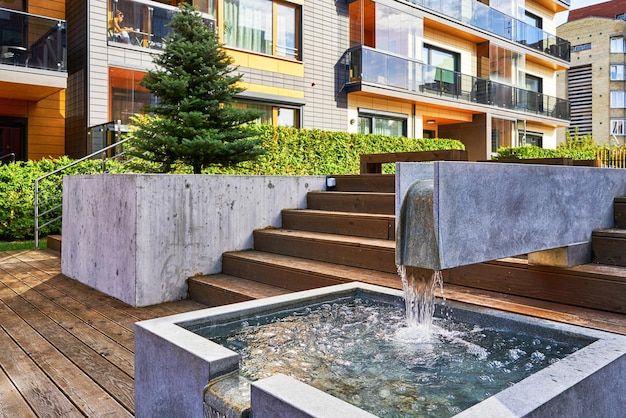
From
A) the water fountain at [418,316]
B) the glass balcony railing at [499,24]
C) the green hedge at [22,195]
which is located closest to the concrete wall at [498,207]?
the water fountain at [418,316]

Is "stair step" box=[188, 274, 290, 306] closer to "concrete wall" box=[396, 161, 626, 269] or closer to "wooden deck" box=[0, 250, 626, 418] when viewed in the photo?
"wooden deck" box=[0, 250, 626, 418]

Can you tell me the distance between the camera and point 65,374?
10.3ft

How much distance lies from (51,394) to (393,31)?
48.6 ft

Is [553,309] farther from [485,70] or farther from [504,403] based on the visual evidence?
[485,70]

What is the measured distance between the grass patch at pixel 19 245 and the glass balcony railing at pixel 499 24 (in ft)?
41.5

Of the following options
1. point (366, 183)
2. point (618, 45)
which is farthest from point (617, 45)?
point (366, 183)

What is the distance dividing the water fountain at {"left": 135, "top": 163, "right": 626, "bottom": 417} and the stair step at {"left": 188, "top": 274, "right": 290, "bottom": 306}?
1.57 m

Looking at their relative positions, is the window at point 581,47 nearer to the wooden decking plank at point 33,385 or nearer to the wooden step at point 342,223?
the wooden step at point 342,223

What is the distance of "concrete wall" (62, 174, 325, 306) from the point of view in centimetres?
Answer: 483

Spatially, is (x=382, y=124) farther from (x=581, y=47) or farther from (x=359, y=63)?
(x=581, y=47)

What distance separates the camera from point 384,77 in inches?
590

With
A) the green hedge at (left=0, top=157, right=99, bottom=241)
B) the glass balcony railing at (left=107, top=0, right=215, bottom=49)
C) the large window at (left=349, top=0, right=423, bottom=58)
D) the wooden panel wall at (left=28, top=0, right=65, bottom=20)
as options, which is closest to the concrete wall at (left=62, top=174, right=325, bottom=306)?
the green hedge at (left=0, top=157, right=99, bottom=241)

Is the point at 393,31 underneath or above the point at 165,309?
above

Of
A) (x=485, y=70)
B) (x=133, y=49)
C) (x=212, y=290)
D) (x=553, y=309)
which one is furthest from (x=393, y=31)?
(x=553, y=309)
